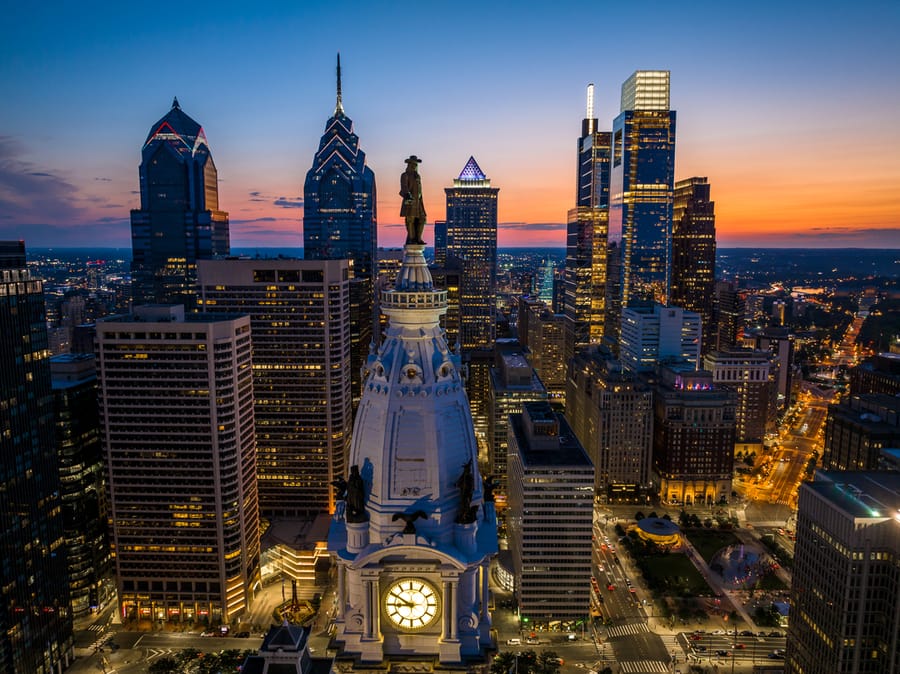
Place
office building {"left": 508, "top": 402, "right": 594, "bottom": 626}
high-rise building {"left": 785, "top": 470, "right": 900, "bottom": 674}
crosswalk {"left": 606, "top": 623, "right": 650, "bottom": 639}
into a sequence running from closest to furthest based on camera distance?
high-rise building {"left": 785, "top": 470, "right": 900, "bottom": 674} < office building {"left": 508, "top": 402, "right": 594, "bottom": 626} < crosswalk {"left": 606, "top": 623, "right": 650, "bottom": 639}

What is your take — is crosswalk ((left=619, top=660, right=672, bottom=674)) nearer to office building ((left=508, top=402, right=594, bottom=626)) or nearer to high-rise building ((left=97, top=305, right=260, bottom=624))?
office building ((left=508, top=402, right=594, bottom=626))

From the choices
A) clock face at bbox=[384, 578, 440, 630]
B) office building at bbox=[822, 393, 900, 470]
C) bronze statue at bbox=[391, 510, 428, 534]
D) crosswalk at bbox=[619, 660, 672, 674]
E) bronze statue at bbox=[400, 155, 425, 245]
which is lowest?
crosswalk at bbox=[619, 660, 672, 674]

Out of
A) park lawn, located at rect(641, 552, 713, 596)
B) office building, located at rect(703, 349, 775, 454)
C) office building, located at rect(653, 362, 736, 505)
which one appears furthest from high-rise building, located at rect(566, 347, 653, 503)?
office building, located at rect(703, 349, 775, 454)

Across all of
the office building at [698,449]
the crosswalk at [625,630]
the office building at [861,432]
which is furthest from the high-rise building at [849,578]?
the office building at [698,449]

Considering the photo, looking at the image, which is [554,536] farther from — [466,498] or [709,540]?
[466,498]

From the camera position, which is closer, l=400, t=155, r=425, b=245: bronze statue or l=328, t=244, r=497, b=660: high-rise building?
l=328, t=244, r=497, b=660: high-rise building

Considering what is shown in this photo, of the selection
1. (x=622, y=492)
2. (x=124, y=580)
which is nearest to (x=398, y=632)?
(x=124, y=580)
